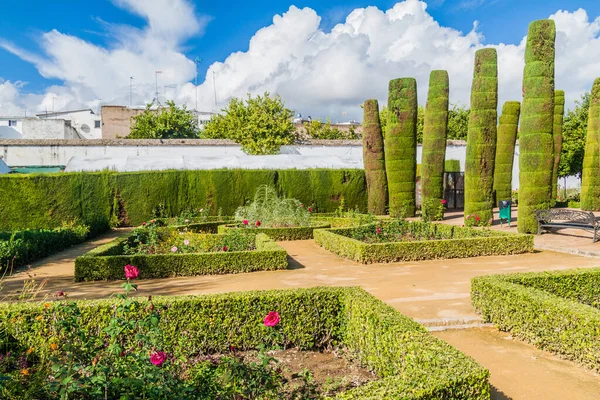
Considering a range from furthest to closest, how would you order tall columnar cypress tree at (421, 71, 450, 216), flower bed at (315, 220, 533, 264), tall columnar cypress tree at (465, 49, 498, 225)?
tall columnar cypress tree at (421, 71, 450, 216) → tall columnar cypress tree at (465, 49, 498, 225) → flower bed at (315, 220, 533, 264)

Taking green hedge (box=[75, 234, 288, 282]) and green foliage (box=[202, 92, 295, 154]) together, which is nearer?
green hedge (box=[75, 234, 288, 282])

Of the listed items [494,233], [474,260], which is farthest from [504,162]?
[474,260]

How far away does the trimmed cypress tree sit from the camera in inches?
768

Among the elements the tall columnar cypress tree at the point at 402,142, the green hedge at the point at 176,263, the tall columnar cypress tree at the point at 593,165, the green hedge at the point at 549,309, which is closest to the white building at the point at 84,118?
the tall columnar cypress tree at the point at 402,142

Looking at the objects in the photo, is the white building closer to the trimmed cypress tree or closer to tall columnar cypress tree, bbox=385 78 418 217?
the trimmed cypress tree

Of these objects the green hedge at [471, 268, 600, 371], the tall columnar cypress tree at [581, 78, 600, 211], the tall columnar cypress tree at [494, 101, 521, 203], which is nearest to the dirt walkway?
the green hedge at [471, 268, 600, 371]

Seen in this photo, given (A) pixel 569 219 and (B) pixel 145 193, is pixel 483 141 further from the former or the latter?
(B) pixel 145 193

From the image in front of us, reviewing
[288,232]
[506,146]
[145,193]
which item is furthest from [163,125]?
[288,232]

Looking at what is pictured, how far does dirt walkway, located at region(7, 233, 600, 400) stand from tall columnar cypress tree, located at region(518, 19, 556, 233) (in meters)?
3.20

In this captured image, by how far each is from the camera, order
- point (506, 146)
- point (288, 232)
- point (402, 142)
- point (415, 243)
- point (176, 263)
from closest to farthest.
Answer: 1. point (176, 263)
2. point (415, 243)
3. point (288, 232)
4. point (402, 142)
5. point (506, 146)

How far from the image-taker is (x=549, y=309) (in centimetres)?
470

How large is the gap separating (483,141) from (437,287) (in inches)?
357

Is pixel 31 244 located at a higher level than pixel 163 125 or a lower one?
lower

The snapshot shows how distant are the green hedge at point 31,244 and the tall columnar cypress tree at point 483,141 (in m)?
12.0
